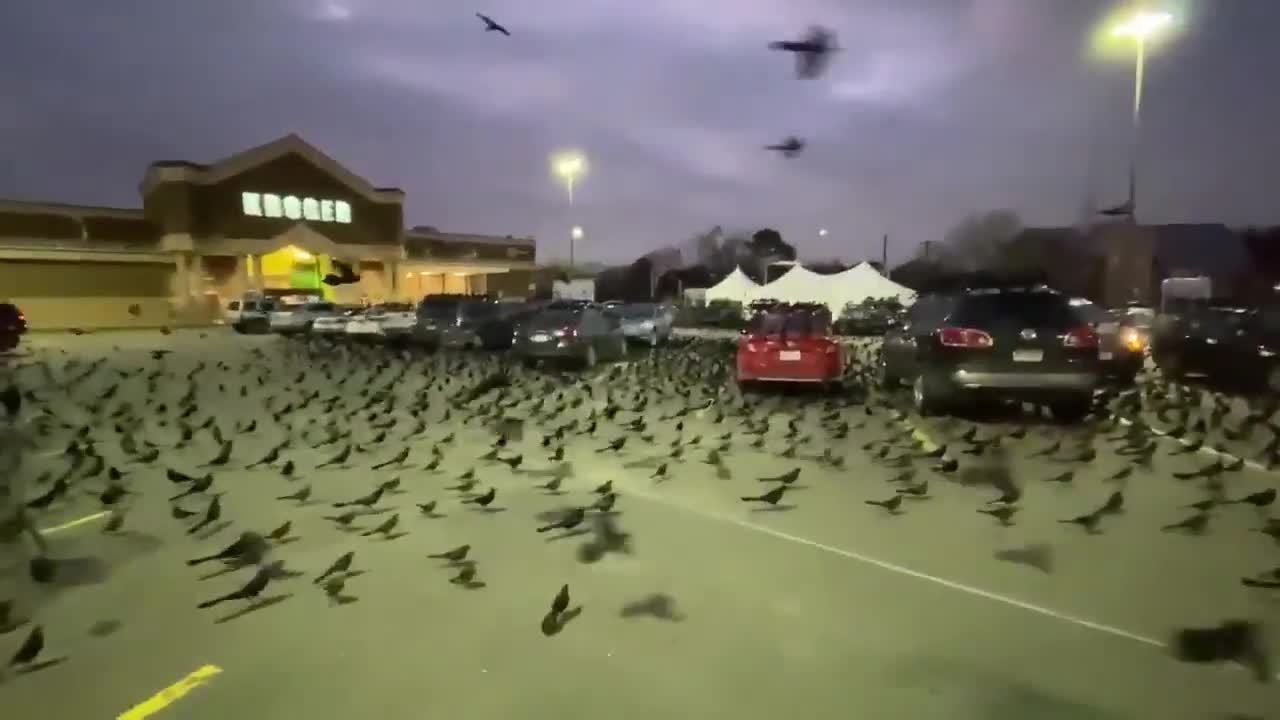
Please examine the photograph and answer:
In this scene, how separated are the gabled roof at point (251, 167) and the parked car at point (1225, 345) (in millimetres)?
47451

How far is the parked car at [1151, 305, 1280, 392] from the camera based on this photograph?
16.2 meters

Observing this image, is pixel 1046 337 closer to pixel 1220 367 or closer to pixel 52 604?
pixel 1220 367

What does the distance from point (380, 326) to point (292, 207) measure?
25.2 m

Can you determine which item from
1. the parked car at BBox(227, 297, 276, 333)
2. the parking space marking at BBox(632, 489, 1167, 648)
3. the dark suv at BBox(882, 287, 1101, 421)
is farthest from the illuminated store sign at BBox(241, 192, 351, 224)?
the parking space marking at BBox(632, 489, 1167, 648)

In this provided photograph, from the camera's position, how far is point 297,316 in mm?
37469

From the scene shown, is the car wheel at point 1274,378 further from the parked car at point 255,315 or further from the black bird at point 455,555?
the parked car at point 255,315

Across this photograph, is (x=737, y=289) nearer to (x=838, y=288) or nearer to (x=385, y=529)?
(x=838, y=288)

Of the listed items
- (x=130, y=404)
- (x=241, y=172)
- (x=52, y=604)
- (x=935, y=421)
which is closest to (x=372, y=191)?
(x=241, y=172)

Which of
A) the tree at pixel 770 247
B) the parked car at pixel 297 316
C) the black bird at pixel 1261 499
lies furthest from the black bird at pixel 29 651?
the tree at pixel 770 247

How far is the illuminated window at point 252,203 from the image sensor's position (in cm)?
5244

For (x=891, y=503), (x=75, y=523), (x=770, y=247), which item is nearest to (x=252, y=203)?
(x=75, y=523)

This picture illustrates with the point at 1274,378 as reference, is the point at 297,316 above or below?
above

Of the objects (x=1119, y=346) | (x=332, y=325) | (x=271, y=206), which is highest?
(x=271, y=206)

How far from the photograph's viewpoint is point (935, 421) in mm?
12906
